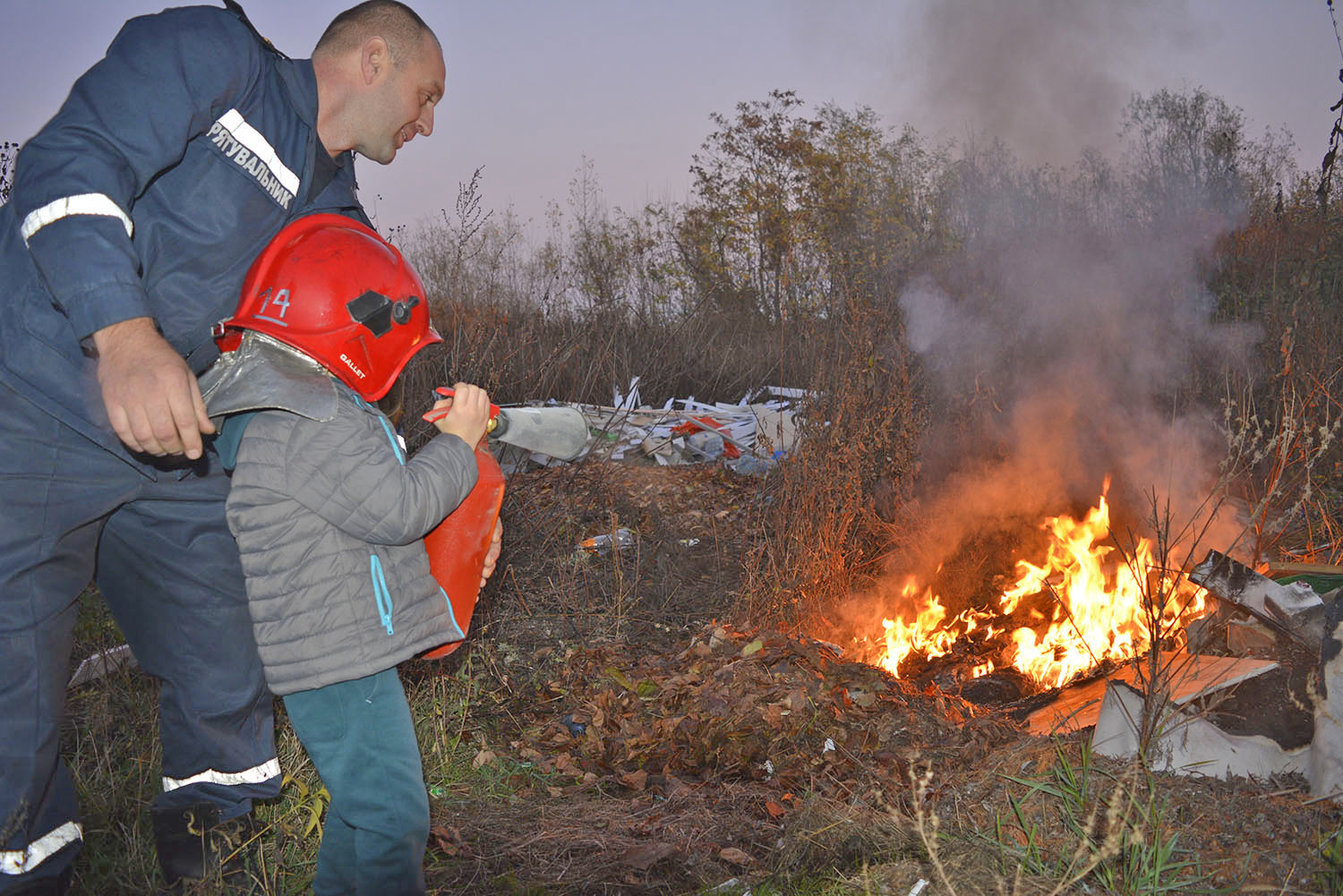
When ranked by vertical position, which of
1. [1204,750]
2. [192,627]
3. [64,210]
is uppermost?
[64,210]

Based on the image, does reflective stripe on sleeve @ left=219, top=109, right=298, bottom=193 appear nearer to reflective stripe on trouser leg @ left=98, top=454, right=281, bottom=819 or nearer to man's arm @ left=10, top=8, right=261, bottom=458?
man's arm @ left=10, top=8, right=261, bottom=458

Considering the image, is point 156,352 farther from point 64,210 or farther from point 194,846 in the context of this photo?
point 194,846

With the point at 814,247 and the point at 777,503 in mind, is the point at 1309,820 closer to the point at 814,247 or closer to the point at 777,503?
the point at 777,503

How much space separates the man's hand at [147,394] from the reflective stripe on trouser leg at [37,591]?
1.37 feet

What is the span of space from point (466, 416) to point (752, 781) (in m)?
2.03

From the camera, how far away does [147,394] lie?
5.70 ft

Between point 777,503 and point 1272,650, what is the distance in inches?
103

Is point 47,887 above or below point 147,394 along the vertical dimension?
below

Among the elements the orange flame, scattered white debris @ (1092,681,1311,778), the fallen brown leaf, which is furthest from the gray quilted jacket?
the orange flame

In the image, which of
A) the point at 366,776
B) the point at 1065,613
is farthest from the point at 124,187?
the point at 1065,613

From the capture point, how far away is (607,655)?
15.3 ft

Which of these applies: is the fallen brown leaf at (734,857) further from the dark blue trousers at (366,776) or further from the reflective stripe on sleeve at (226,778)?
the reflective stripe on sleeve at (226,778)

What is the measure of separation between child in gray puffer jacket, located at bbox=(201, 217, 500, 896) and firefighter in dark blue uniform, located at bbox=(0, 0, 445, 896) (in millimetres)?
185

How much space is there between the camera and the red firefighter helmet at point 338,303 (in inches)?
84.2
